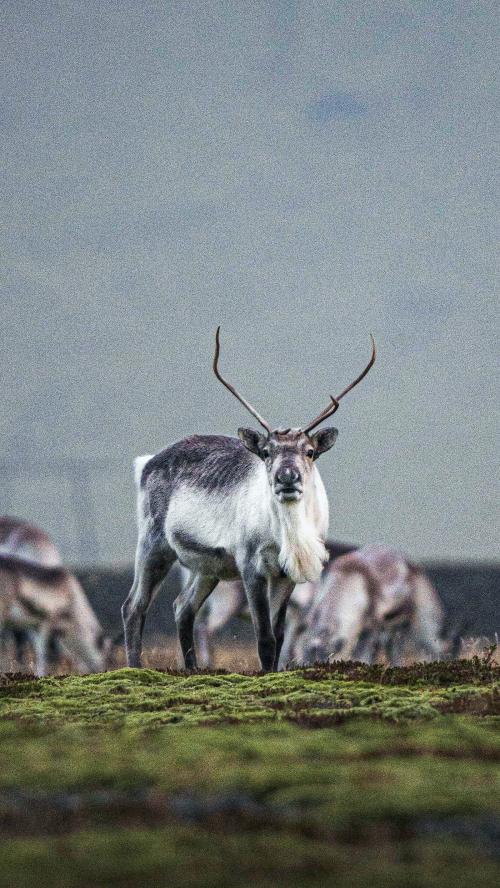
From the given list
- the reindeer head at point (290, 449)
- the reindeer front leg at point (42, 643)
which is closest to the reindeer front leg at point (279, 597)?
the reindeer head at point (290, 449)

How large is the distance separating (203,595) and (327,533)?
191 cm

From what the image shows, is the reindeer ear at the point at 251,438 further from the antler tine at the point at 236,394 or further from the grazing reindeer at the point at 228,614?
the grazing reindeer at the point at 228,614

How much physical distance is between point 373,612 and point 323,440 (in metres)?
7.17

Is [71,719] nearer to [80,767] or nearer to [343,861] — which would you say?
[80,767]

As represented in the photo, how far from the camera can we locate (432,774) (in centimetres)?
580

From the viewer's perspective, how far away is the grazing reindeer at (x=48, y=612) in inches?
730

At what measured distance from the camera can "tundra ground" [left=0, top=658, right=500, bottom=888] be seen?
4371mm

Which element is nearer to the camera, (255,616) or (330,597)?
(255,616)

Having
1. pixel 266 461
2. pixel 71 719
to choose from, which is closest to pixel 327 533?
pixel 266 461

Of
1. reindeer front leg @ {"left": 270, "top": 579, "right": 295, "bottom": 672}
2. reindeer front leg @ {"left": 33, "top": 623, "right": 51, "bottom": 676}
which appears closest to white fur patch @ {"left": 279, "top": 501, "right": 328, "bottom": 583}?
reindeer front leg @ {"left": 270, "top": 579, "right": 295, "bottom": 672}

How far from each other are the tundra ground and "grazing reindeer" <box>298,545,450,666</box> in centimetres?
890

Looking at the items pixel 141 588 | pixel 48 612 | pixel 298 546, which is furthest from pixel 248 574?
pixel 48 612

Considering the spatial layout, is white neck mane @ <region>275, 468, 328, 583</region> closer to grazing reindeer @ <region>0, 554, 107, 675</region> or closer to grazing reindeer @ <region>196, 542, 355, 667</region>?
grazing reindeer @ <region>0, 554, 107, 675</region>

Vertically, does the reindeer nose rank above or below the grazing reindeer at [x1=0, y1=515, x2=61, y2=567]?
above
